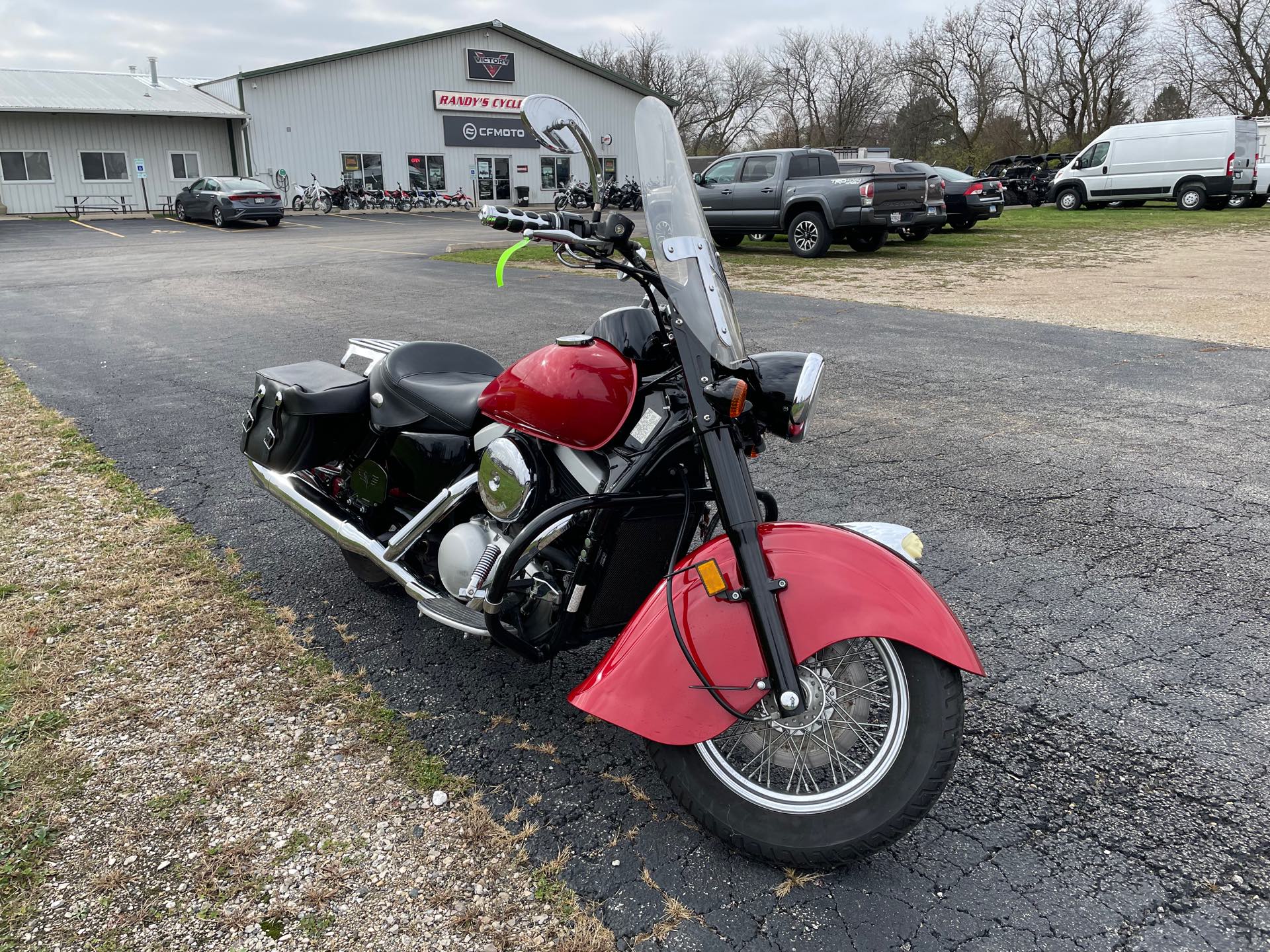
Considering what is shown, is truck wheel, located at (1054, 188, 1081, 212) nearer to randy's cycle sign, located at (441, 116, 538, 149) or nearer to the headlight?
randy's cycle sign, located at (441, 116, 538, 149)

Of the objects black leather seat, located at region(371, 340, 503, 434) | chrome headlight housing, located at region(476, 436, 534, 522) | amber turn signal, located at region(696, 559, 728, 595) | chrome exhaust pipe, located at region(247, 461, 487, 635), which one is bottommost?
chrome exhaust pipe, located at region(247, 461, 487, 635)

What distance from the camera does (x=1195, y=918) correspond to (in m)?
2.06

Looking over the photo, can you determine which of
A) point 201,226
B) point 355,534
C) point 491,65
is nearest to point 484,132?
point 491,65

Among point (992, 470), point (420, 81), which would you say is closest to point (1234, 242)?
point (992, 470)

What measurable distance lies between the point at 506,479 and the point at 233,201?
2923cm

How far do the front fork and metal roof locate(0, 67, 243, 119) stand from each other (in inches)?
1541

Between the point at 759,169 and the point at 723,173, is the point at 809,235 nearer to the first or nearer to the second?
the point at 759,169

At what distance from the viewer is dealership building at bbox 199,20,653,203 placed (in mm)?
37219

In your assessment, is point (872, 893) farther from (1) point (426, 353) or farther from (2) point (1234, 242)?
(2) point (1234, 242)

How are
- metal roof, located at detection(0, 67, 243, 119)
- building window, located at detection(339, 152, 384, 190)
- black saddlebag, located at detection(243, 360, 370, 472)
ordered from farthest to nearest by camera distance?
1. building window, located at detection(339, 152, 384, 190)
2. metal roof, located at detection(0, 67, 243, 119)
3. black saddlebag, located at detection(243, 360, 370, 472)

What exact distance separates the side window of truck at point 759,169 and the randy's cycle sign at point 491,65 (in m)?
28.4

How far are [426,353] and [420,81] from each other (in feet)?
136

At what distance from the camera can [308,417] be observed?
3486mm

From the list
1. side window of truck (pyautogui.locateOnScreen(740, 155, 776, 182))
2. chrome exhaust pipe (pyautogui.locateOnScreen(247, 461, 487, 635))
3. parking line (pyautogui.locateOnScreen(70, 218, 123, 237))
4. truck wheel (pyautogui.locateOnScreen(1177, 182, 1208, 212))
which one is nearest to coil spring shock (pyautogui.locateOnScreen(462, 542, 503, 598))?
chrome exhaust pipe (pyautogui.locateOnScreen(247, 461, 487, 635))
